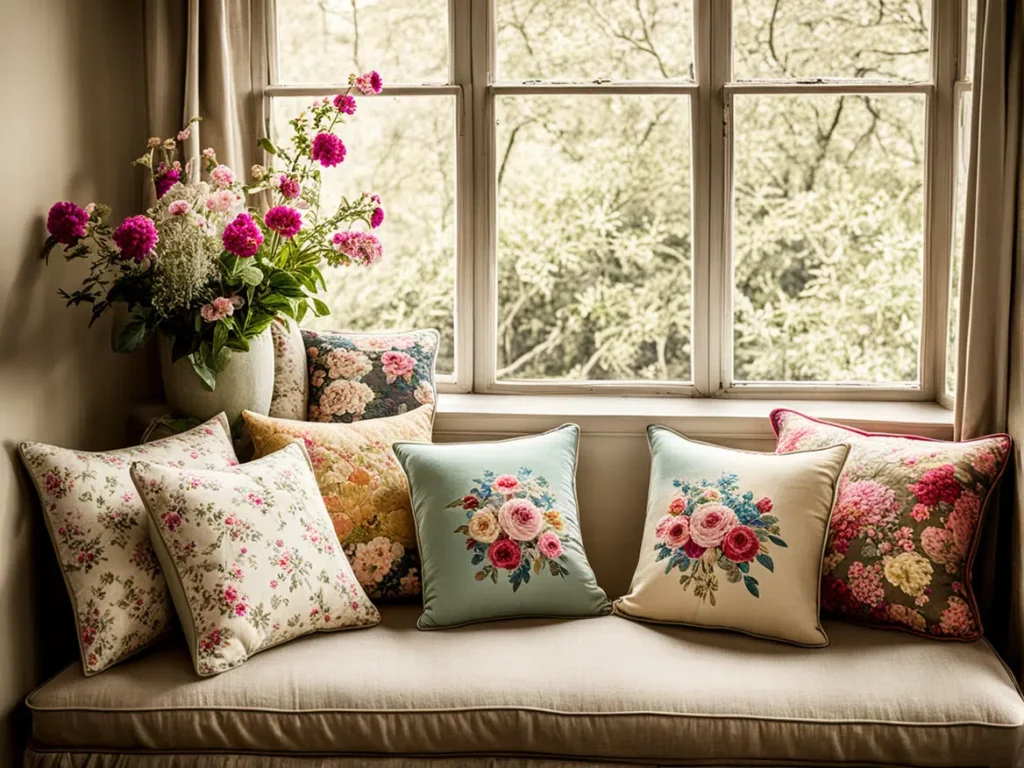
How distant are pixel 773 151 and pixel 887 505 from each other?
1116 millimetres

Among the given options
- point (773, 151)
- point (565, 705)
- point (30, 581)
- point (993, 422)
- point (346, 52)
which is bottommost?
point (565, 705)

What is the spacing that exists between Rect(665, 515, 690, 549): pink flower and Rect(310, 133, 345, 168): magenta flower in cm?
119

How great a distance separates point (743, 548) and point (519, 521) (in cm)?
51

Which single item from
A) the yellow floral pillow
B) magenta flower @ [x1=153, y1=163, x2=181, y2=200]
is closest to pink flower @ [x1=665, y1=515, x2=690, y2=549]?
the yellow floral pillow

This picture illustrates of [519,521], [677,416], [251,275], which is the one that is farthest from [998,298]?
[251,275]

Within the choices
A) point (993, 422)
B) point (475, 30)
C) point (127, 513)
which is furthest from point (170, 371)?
point (993, 422)

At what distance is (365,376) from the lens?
102 inches

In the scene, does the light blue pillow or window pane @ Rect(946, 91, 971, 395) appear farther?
window pane @ Rect(946, 91, 971, 395)

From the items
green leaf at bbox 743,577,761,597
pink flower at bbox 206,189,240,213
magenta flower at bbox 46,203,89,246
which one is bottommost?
green leaf at bbox 743,577,761,597

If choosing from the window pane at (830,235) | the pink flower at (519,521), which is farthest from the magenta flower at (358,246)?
Result: the window pane at (830,235)

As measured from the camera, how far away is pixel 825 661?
2.01 m

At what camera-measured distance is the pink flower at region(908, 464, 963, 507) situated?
2.13m

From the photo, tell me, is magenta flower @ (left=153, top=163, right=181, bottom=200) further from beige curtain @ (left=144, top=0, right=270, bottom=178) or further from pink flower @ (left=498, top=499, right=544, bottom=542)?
pink flower @ (left=498, top=499, right=544, bottom=542)

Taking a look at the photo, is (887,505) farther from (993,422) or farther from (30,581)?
(30,581)
